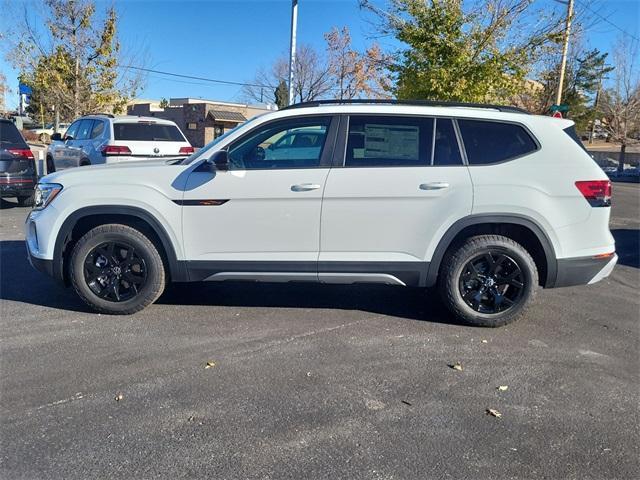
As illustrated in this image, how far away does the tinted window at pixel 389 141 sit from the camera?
4484mm

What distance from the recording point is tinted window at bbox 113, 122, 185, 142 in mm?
10133

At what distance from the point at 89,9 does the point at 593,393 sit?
2058 centimetres

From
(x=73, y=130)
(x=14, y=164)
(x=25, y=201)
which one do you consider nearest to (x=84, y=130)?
(x=73, y=130)

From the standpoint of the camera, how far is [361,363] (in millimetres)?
3881

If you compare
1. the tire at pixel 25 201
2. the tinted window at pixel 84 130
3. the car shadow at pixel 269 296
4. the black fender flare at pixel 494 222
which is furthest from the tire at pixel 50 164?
the black fender flare at pixel 494 222

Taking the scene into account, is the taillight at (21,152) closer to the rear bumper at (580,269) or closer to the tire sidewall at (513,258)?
the tire sidewall at (513,258)

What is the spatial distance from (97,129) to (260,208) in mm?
7503

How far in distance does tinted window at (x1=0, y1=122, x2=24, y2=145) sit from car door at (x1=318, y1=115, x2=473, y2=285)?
297 inches

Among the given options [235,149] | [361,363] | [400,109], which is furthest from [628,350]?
[235,149]

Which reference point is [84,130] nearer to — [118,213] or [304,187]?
[118,213]

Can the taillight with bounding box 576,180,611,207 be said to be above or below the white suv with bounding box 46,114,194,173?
below

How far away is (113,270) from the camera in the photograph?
4633mm

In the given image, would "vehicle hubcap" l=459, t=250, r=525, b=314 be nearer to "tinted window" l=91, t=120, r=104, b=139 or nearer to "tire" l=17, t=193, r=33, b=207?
"tinted window" l=91, t=120, r=104, b=139

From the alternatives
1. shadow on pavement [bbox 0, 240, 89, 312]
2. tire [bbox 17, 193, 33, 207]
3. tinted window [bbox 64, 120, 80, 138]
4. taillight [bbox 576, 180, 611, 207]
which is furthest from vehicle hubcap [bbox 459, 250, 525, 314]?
tinted window [bbox 64, 120, 80, 138]
